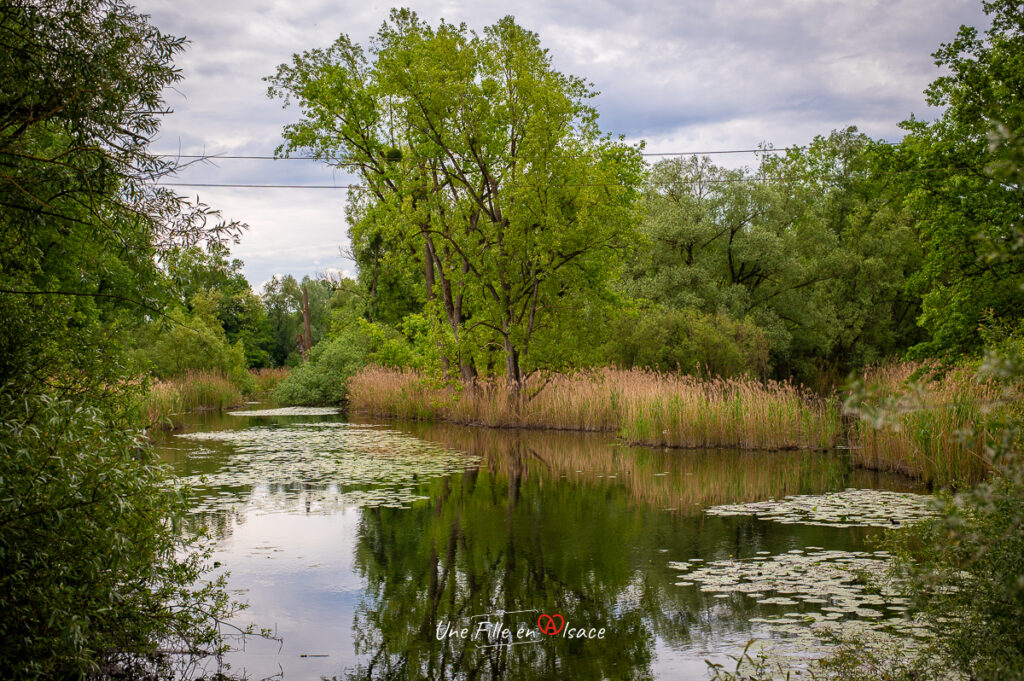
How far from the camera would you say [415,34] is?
22719 millimetres

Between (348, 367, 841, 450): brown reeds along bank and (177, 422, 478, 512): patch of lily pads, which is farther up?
(348, 367, 841, 450): brown reeds along bank

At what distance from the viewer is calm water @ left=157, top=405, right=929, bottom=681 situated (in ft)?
17.0

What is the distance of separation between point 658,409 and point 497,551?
9325 mm

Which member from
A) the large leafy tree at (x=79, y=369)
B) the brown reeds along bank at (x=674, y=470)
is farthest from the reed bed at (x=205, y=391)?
the large leafy tree at (x=79, y=369)

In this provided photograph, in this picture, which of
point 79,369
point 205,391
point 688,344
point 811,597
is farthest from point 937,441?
point 205,391

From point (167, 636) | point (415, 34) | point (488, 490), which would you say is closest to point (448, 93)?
point (415, 34)

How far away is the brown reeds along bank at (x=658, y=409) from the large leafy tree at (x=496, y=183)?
3.27 ft

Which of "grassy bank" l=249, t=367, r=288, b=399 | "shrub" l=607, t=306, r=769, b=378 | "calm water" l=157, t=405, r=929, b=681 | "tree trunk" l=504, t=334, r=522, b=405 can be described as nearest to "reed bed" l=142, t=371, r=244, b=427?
"grassy bank" l=249, t=367, r=288, b=399

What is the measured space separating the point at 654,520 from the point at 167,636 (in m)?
5.57

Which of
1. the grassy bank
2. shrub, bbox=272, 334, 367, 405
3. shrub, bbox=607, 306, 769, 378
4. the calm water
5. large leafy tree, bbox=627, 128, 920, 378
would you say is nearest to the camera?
the calm water

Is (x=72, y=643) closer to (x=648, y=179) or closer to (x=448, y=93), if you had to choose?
(x=448, y=93)

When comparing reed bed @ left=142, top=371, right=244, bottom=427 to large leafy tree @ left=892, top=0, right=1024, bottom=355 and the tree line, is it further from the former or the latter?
large leafy tree @ left=892, top=0, right=1024, bottom=355

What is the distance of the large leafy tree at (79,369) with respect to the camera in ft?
13.3

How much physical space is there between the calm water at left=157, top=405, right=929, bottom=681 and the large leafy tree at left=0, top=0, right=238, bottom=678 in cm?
95
